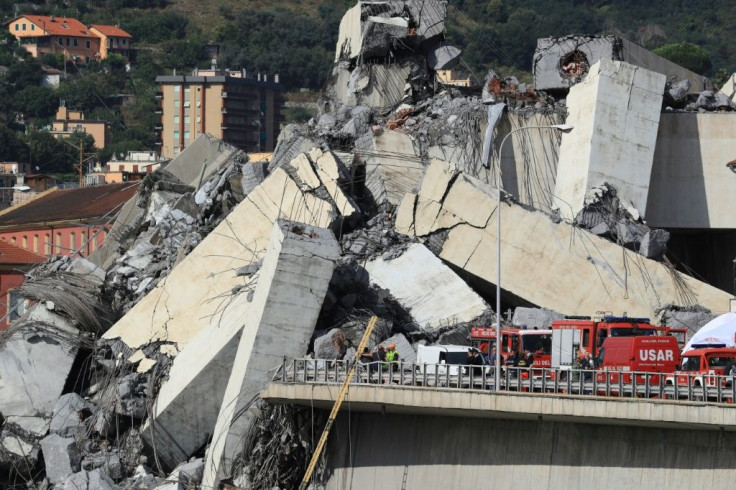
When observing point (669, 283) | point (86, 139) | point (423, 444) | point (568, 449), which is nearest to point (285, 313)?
point (423, 444)

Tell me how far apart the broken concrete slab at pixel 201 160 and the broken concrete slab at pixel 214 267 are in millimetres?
10318

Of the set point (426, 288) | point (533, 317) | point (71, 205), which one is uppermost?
point (426, 288)

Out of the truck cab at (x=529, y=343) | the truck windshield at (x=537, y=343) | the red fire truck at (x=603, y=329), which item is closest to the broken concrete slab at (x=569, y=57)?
the truck cab at (x=529, y=343)

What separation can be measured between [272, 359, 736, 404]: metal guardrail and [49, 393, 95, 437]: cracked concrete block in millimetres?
9116

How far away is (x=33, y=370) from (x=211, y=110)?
387 feet

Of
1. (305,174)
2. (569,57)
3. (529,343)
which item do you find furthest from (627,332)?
(569,57)

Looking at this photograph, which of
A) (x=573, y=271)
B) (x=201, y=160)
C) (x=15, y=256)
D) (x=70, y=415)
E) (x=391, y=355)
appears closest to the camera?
(x=391, y=355)

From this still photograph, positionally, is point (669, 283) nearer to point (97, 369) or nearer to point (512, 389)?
point (512, 389)

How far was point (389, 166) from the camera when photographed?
53531 mm

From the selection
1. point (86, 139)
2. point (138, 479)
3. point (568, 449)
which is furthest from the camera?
point (86, 139)

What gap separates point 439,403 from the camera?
36625 millimetres

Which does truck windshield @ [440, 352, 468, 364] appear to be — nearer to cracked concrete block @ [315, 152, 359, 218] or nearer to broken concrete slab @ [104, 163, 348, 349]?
broken concrete slab @ [104, 163, 348, 349]

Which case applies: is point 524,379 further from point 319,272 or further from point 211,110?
point 211,110

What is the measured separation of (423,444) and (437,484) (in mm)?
1065
